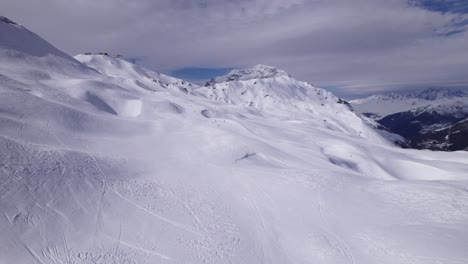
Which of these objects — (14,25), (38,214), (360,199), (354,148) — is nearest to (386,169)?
(354,148)

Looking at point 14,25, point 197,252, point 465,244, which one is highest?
point 14,25

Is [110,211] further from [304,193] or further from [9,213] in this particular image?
[304,193]

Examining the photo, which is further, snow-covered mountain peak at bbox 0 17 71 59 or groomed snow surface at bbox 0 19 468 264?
snow-covered mountain peak at bbox 0 17 71 59

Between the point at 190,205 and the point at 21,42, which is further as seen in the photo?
the point at 21,42

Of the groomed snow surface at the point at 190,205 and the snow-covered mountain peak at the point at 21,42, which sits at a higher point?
the snow-covered mountain peak at the point at 21,42

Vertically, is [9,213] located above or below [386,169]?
above

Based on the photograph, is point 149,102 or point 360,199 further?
point 149,102

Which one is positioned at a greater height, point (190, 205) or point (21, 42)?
point (21, 42)

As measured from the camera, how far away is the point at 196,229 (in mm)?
13023

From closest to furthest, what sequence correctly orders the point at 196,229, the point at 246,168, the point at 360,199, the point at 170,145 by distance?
the point at 196,229
the point at 360,199
the point at 246,168
the point at 170,145

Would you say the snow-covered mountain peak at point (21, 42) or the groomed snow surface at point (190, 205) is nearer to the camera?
the groomed snow surface at point (190, 205)

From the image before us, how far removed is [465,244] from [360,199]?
16.9 feet

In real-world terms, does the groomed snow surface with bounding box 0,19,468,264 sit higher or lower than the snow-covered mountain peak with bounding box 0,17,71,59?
lower

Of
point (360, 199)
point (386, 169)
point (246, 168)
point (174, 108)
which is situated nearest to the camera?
point (360, 199)
